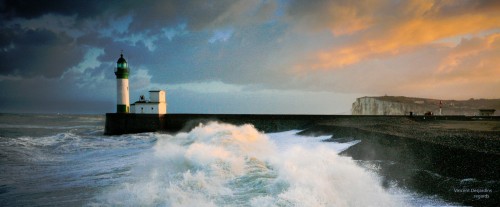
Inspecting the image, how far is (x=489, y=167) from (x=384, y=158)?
8.93 feet

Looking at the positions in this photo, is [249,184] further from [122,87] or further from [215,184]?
[122,87]

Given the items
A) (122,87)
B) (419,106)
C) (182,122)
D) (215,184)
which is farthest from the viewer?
(419,106)

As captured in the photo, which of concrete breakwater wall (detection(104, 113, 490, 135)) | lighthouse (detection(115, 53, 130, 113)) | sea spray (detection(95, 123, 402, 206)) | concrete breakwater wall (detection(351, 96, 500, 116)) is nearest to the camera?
sea spray (detection(95, 123, 402, 206))

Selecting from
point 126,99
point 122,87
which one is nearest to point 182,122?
point 126,99

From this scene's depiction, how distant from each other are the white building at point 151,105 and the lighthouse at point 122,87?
65cm

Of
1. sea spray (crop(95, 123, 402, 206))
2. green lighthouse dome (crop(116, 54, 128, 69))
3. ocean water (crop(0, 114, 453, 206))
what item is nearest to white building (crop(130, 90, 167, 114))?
green lighthouse dome (crop(116, 54, 128, 69))

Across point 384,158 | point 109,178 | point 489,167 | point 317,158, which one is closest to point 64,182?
point 109,178

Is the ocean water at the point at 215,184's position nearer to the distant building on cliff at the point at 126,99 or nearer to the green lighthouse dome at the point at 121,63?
the distant building on cliff at the point at 126,99

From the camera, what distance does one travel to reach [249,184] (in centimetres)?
636

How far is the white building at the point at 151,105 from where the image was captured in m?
24.6

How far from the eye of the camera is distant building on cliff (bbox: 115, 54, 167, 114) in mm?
24453

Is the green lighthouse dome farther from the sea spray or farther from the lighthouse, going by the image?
the sea spray

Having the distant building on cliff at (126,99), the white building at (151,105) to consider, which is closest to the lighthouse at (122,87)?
the distant building on cliff at (126,99)

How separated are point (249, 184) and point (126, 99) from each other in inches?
804
